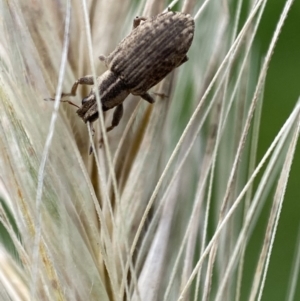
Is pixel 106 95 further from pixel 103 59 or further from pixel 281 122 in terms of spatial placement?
A: pixel 281 122

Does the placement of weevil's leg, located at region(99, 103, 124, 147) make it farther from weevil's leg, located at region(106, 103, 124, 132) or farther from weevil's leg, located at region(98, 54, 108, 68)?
weevil's leg, located at region(98, 54, 108, 68)

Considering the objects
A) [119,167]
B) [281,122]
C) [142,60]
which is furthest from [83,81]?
[281,122]

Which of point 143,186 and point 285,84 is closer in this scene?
point 143,186

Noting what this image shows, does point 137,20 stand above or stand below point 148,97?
above

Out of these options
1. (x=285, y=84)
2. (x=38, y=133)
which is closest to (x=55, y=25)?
(x=38, y=133)

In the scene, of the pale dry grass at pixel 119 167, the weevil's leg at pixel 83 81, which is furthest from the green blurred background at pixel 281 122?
the weevil's leg at pixel 83 81

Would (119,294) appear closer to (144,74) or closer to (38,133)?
(38,133)

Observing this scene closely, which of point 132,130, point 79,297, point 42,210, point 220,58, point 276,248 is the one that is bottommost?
point 276,248
